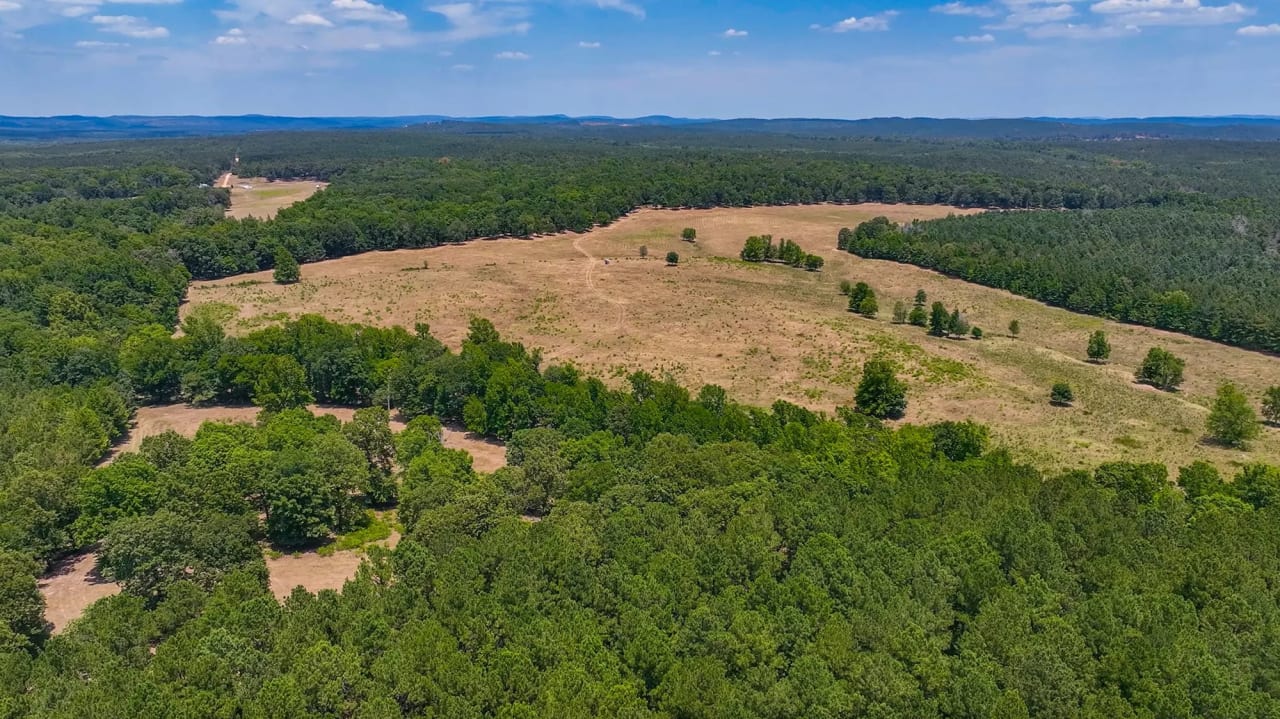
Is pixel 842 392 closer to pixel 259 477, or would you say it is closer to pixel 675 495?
pixel 675 495

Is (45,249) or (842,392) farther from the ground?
(45,249)

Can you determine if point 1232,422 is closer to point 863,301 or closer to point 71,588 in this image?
point 863,301

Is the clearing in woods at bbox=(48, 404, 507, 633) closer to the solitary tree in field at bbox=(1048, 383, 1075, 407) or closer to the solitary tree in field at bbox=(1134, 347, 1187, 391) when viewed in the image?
the solitary tree in field at bbox=(1048, 383, 1075, 407)

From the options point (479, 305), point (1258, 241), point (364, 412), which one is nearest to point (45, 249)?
point (479, 305)

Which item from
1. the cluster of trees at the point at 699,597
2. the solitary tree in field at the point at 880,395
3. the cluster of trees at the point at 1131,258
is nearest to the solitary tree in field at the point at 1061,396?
the solitary tree in field at the point at 880,395

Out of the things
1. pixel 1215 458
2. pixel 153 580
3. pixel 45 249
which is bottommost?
pixel 1215 458

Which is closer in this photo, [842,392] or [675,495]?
[675,495]

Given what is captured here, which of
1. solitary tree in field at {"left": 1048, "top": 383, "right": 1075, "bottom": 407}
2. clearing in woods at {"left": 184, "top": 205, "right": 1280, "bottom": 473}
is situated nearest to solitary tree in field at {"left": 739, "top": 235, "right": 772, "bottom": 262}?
clearing in woods at {"left": 184, "top": 205, "right": 1280, "bottom": 473}
